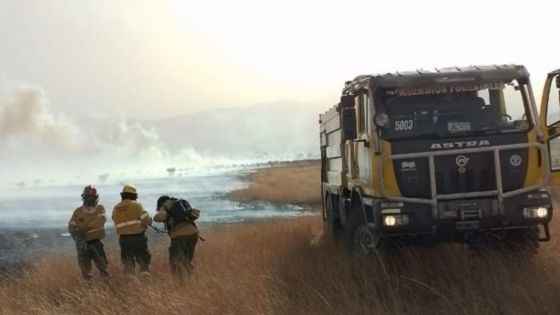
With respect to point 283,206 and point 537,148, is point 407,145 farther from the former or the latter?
point 283,206

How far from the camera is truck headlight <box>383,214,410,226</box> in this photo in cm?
780

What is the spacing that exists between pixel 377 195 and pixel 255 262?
114 inches

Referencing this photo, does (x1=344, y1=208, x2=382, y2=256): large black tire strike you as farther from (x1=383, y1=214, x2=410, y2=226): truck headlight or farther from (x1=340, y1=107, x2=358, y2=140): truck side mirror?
(x1=340, y1=107, x2=358, y2=140): truck side mirror

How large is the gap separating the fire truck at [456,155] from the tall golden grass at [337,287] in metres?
0.45

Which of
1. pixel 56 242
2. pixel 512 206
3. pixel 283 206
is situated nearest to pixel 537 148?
pixel 512 206

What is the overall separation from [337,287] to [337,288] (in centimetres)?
12

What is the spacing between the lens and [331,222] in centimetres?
1217

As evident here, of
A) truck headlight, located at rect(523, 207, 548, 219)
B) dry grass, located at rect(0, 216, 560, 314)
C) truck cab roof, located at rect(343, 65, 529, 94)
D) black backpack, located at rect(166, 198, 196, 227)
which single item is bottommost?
dry grass, located at rect(0, 216, 560, 314)

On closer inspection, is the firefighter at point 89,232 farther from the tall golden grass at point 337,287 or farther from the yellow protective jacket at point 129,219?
the yellow protective jacket at point 129,219

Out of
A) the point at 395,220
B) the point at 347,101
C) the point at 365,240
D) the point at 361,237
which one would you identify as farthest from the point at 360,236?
the point at 347,101

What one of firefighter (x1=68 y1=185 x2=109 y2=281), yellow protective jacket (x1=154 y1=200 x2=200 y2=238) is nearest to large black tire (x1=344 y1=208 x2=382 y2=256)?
yellow protective jacket (x1=154 y1=200 x2=200 y2=238)

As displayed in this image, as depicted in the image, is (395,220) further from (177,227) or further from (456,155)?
(177,227)

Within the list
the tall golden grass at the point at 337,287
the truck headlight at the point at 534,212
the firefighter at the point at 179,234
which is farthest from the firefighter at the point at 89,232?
the truck headlight at the point at 534,212

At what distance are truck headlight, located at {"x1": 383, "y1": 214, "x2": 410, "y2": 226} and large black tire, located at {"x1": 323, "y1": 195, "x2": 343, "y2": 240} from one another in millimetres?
3999
